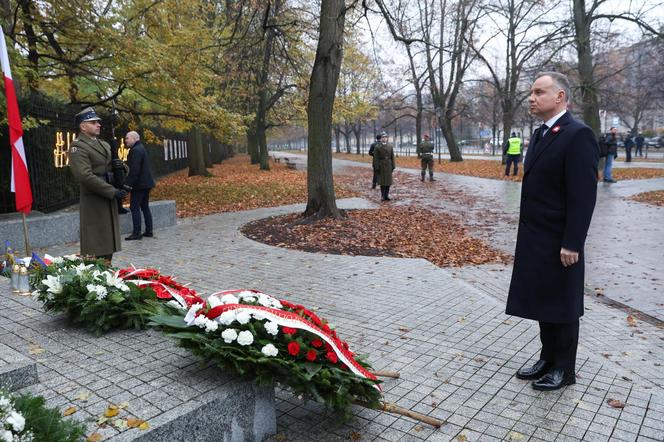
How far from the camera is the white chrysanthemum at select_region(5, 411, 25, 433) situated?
2080mm

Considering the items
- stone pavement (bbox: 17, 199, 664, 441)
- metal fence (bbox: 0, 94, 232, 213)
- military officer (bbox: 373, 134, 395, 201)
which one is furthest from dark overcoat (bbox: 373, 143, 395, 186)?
metal fence (bbox: 0, 94, 232, 213)

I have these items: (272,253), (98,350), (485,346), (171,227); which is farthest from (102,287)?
(171,227)

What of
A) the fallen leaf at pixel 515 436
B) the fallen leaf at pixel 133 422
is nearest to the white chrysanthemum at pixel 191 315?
the fallen leaf at pixel 133 422

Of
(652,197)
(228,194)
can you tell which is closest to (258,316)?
(228,194)

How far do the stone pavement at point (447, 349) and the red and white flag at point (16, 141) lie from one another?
7.17ft

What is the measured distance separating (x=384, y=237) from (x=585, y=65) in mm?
17401

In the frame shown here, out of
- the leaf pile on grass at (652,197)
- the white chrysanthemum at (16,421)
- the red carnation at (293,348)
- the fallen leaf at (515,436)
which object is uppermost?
the white chrysanthemum at (16,421)

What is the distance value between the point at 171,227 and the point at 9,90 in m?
6.48

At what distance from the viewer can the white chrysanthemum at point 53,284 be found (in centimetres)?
386

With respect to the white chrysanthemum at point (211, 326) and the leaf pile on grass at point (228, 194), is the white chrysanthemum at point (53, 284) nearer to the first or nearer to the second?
the white chrysanthemum at point (211, 326)

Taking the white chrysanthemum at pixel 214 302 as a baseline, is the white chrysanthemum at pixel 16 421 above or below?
below

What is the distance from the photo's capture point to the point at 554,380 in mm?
3803

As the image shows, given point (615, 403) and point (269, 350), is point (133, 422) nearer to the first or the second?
point (269, 350)

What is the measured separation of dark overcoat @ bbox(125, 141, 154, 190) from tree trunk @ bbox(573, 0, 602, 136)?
17799mm
